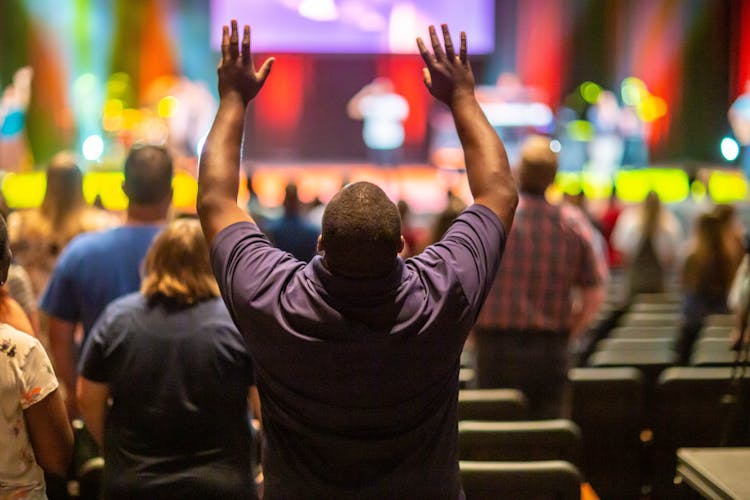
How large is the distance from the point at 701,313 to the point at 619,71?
10118 mm

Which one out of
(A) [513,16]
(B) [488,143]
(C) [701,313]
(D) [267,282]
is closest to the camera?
(D) [267,282]

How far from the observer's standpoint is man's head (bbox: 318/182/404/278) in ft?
5.71

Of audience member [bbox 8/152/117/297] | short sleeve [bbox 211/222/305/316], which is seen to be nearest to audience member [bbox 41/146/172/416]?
audience member [bbox 8/152/117/297]

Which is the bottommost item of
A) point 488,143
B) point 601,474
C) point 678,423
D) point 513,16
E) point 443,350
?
point 601,474

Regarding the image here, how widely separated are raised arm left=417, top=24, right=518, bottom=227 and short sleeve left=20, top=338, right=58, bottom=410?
1062 millimetres

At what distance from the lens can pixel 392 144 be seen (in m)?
15.0

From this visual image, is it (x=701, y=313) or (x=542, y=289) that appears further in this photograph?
(x=701, y=313)

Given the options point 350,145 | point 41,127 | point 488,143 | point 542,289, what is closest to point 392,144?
point 350,145

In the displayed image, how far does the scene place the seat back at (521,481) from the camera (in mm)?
2420

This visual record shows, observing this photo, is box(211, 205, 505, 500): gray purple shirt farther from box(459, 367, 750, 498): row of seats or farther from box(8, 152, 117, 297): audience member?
box(8, 152, 117, 297): audience member

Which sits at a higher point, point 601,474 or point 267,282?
point 267,282

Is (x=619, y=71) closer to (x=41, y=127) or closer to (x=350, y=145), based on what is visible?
(x=350, y=145)

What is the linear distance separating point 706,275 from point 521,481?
12.4ft

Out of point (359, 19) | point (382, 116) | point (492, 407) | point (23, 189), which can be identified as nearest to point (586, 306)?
point (492, 407)
